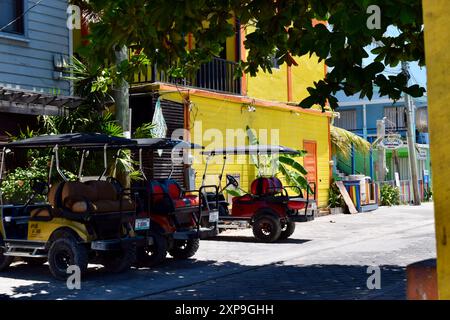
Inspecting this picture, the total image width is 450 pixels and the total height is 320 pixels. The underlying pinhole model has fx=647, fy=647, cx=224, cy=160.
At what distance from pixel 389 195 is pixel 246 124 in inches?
388

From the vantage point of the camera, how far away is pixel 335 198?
23891 millimetres

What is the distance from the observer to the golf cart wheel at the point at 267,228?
14656 millimetres

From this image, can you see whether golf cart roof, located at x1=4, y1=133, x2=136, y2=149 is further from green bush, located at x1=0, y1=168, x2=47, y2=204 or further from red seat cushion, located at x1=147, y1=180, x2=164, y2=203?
green bush, located at x1=0, y1=168, x2=47, y2=204

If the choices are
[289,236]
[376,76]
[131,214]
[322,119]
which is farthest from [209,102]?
[376,76]

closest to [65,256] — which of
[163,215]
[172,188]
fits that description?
[163,215]

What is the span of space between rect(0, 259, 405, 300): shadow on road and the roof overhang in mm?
3149

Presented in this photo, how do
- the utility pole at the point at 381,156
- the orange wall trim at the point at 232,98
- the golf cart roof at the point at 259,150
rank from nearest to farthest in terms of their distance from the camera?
1. the golf cart roof at the point at 259,150
2. the orange wall trim at the point at 232,98
3. the utility pole at the point at 381,156

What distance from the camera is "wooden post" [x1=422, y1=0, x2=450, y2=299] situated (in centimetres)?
242

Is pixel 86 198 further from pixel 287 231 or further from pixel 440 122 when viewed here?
pixel 440 122

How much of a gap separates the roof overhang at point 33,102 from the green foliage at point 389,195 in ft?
55.8

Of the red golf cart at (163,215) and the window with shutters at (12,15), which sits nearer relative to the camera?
the red golf cart at (163,215)

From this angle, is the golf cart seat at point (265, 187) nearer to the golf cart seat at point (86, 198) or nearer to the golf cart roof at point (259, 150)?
the golf cart roof at point (259, 150)

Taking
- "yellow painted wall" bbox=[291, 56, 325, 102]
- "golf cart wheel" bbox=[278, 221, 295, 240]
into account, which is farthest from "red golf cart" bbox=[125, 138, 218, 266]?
"yellow painted wall" bbox=[291, 56, 325, 102]
